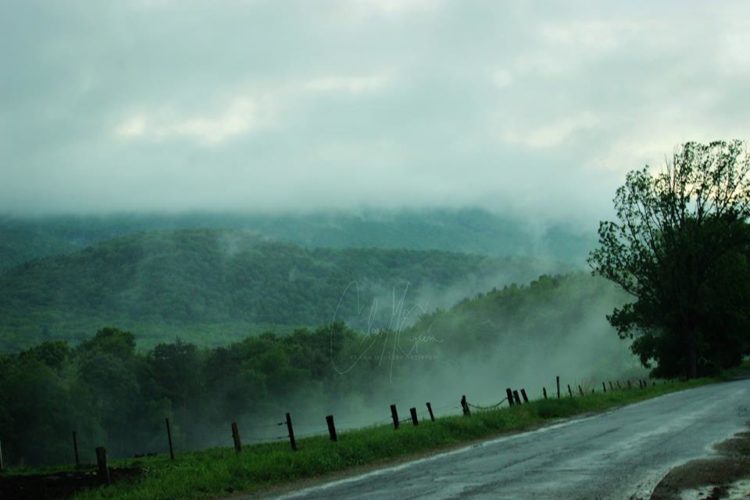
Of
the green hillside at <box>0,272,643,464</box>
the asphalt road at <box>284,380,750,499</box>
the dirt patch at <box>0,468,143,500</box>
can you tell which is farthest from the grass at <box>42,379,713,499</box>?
the green hillside at <box>0,272,643,464</box>

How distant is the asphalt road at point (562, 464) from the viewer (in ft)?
48.8

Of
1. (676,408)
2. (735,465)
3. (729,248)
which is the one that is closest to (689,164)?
(729,248)

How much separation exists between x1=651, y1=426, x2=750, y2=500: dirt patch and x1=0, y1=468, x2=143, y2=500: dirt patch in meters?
14.5

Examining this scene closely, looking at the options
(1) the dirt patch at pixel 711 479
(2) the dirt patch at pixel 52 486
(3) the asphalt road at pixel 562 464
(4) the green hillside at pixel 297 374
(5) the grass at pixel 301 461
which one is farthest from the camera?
(4) the green hillside at pixel 297 374

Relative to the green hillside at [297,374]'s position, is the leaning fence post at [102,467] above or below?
below

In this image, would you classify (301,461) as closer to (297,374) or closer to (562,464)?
(562,464)

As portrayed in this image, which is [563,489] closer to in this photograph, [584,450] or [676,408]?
[584,450]

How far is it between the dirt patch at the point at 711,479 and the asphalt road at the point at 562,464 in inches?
12.5

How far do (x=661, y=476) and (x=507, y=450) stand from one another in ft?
28.1

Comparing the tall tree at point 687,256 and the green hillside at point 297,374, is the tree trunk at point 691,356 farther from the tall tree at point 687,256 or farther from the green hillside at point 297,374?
the green hillside at point 297,374

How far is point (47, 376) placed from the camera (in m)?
105

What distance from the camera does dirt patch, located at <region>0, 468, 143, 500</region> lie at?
68.0 ft

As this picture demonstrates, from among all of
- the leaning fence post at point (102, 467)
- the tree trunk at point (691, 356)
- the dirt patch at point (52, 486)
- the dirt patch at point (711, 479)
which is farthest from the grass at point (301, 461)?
the tree trunk at point (691, 356)

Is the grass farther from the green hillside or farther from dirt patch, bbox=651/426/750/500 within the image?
the green hillside
